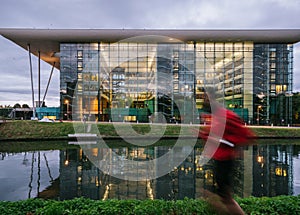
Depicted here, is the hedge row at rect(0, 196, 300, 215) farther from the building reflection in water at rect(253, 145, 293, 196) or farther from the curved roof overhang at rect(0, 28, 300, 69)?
the curved roof overhang at rect(0, 28, 300, 69)

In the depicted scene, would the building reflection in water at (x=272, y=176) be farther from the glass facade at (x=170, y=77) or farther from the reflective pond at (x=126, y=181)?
the glass facade at (x=170, y=77)

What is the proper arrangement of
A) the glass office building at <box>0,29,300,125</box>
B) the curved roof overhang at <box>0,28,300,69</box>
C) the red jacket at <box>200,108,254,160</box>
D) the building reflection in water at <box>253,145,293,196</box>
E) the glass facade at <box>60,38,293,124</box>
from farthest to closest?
the glass facade at <box>60,38,293,124</box> < the glass office building at <box>0,29,300,125</box> < the curved roof overhang at <box>0,28,300,69</box> < the building reflection in water at <box>253,145,293,196</box> < the red jacket at <box>200,108,254,160</box>

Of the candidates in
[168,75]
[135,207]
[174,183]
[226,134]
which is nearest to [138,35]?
[168,75]

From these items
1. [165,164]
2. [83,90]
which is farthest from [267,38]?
[165,164]

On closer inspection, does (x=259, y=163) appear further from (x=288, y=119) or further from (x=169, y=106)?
(x=288, y=119)

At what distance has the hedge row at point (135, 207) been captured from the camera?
409 centimetres

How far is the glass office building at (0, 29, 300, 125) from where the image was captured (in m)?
32.8

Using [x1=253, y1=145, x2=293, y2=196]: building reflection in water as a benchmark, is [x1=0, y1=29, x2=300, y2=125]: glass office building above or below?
above

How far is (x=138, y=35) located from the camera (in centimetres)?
3133

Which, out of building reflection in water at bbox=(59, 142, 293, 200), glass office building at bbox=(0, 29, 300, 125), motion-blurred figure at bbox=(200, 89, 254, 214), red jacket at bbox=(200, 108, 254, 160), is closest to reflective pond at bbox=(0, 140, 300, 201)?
building reflection in water at bbox=(59, 142, 293, 200)

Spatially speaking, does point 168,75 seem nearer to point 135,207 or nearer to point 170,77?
point 170,77

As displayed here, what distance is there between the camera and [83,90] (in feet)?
111

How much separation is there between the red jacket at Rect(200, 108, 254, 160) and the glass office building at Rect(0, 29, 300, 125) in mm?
29547

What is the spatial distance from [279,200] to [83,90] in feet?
105
